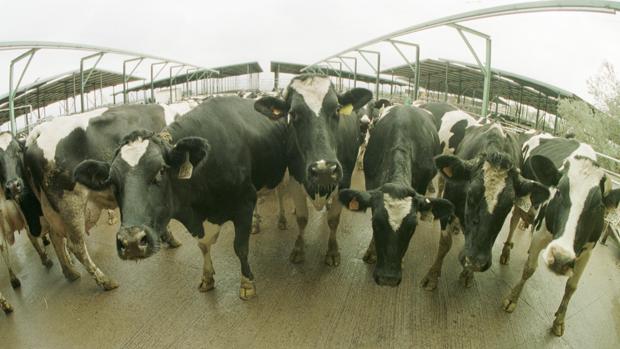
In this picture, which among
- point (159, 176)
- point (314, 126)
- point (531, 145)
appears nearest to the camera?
point (159, 176)

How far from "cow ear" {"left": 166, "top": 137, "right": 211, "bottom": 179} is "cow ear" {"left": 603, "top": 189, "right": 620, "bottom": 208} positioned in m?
3.50

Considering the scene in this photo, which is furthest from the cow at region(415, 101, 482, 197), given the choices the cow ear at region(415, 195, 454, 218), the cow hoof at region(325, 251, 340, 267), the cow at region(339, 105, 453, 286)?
the cow ear at region(415, 195, 454, 218)

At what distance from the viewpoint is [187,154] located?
126 inches

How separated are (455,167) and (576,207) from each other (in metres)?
1.06

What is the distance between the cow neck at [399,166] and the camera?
3.88 m

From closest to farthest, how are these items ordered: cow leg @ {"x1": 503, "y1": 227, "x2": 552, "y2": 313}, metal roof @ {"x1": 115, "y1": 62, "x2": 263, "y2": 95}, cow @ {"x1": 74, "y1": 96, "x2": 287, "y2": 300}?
cow @ {"x1": 74, "y1": 96, "x2": 287, "y2": 300}, cow leg @ {"x1": 503, "y1": 227, "x2": 552, "y2": 313}, metal roof @ {"x1": 115, "y1": 62, "x2": 263, "y2": 95}

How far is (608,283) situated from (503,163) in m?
2.76

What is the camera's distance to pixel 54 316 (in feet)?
13.2

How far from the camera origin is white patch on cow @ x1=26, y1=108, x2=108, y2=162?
413 cm

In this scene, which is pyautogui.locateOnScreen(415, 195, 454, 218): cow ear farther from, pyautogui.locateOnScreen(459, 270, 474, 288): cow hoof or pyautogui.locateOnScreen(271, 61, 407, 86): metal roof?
pyautogui.locateOnScreen(271, 61, 407, 86): metal roof

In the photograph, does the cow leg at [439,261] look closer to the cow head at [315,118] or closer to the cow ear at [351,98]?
the cow head at [315,118]

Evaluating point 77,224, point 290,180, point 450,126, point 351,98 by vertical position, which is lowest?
point 77,224

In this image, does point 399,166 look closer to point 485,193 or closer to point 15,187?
point 485,193

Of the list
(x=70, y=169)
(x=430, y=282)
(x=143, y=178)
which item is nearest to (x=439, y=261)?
(x=430, y=282)
